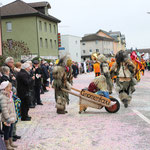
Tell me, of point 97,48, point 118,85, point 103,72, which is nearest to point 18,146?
point 118,85

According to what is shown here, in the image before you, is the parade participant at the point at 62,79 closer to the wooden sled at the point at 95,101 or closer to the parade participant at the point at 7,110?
the wooden sled at the point at 95,101

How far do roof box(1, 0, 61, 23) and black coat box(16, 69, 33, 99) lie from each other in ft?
114

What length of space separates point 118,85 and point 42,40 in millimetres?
35401

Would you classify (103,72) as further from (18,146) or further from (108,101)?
(18,146)

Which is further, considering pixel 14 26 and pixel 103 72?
pixel 14 26

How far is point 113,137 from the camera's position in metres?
5.84

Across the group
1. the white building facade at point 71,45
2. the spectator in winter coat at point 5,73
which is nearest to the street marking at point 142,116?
the spectator in winter coat at point 5,73

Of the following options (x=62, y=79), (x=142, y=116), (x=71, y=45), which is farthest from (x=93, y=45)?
(x=142, y=116)

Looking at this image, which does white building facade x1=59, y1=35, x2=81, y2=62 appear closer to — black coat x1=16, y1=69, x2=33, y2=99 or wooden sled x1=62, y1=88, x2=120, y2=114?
wooden sled x1=62, y1=88, x2=120, y2=114

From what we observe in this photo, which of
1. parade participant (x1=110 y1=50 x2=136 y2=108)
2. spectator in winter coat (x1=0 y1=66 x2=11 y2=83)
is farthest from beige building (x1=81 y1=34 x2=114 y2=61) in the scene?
spectator in winter coat (x1=0 y1=66 x2=11 y2=83)

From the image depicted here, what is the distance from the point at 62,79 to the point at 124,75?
2.01 m

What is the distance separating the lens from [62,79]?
8594mm

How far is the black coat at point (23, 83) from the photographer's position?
7.63 metres

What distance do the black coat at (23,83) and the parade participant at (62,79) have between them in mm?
1035
